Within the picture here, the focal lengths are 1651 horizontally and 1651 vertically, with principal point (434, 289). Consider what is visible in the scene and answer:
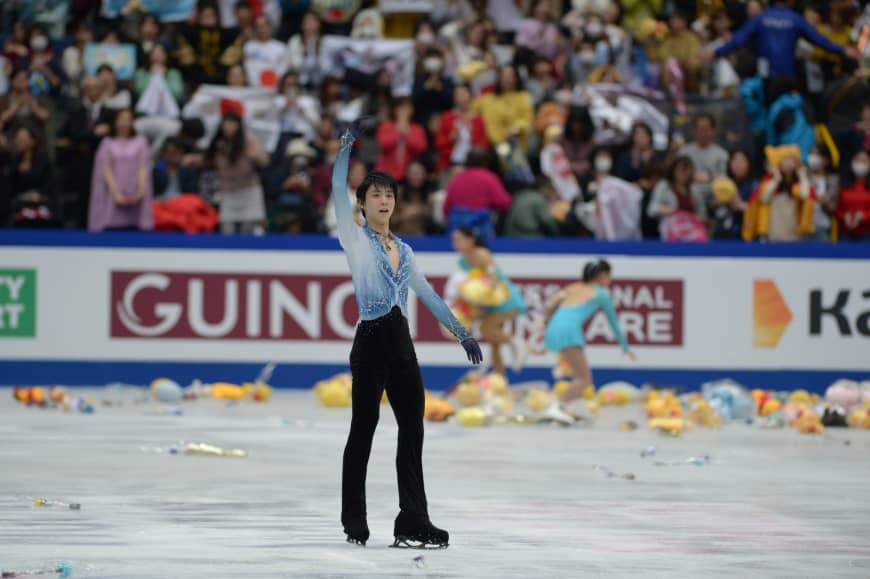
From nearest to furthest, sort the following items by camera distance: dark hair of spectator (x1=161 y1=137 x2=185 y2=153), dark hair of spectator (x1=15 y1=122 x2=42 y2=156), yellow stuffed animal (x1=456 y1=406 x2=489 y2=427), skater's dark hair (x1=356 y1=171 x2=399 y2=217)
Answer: skater's dark hair (x1=356 y1=171 x2=399 y2=217)
yellow stuffed animal (x1=456 y1=406 x2=489 y2=427)
dark hair of spectator (x1=15 y1=122 x2=42 y2=156)
dark hair of spectator (x1=161 y1=137 x2=185 y2=153)

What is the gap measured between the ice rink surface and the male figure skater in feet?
0.70

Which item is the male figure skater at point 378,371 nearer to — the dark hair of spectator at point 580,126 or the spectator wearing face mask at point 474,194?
the spectator wearing face mask at point 474,194

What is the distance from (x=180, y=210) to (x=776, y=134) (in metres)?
7.36

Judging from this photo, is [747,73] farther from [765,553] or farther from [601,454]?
[765,553]

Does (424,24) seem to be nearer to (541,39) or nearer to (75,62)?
(541,39)

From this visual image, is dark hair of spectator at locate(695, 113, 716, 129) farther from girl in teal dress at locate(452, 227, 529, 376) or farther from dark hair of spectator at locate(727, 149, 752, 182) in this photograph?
Answer: girl in teal dress at locate(452, 227, 529, 376)

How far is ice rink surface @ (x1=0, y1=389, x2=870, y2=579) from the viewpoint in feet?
25.8

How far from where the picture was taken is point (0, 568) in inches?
291

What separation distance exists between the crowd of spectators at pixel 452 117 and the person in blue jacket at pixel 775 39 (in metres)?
0.02

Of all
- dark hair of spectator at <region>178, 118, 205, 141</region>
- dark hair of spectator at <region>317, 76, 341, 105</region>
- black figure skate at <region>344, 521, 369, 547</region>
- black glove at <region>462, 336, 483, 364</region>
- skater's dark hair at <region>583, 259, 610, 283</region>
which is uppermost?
dark hair of spectator at <region>317, 76, 341, 105</region>

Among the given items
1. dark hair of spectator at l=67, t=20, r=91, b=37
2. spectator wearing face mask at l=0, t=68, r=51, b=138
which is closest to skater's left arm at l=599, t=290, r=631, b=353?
spectator wearing face mask at l=0, t=68, r=51, b=138

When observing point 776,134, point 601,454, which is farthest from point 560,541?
point 776,134

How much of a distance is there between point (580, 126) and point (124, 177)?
5.40m

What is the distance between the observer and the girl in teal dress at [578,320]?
1673cm
